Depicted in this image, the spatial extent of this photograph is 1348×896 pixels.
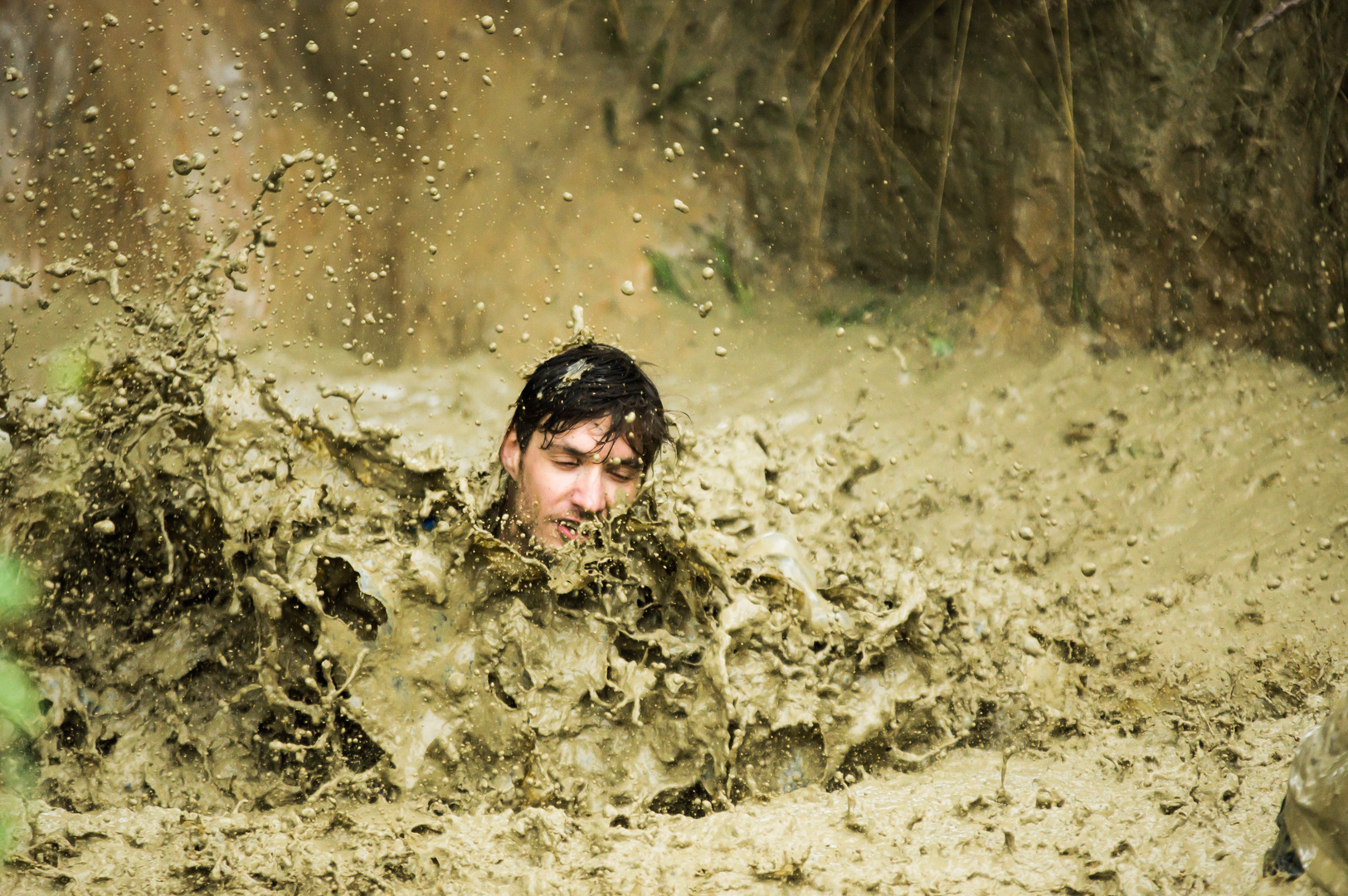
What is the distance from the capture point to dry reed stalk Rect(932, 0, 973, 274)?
3.43m

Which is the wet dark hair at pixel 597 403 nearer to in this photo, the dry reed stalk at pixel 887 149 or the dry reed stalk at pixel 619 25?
the dry reed stalk at pixel 887 149

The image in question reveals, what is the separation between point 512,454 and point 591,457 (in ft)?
0.78

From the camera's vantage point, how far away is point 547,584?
2096 millimetres

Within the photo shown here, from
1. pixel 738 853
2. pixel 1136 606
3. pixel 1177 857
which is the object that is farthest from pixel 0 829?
pixel 1136 606

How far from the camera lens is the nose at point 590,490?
2.24 meters

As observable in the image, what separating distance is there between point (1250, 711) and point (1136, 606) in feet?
2.24

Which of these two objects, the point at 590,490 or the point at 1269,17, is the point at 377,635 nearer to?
the point at 590,490

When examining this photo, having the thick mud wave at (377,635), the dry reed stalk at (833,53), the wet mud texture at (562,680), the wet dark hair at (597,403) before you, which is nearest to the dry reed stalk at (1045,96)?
the dry reed stalk at (833,53)

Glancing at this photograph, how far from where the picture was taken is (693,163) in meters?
4.01

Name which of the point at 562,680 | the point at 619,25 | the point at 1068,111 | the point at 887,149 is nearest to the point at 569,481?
the point at 562,680

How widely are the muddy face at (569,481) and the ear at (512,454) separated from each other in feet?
0.09

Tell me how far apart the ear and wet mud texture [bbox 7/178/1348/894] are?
110mm

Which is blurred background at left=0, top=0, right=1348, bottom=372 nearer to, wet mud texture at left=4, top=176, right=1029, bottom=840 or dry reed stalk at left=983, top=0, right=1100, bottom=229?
dry reed stalk at left=983, top=0, right=1100, bottom=229

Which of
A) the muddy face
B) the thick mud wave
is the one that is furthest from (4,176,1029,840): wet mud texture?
the muddy face
